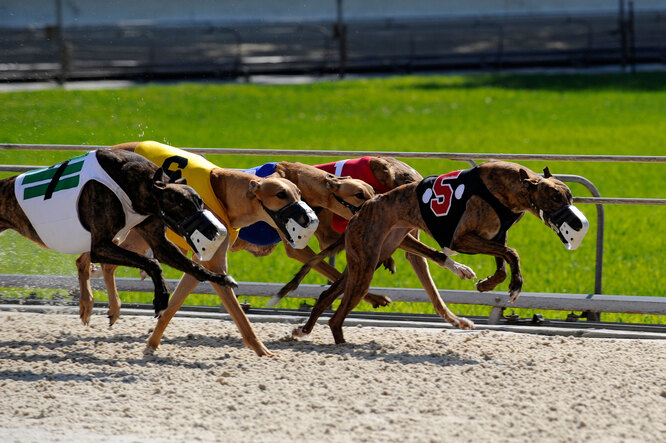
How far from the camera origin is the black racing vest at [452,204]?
265 inches

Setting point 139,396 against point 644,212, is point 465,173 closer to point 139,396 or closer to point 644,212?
point 139,396

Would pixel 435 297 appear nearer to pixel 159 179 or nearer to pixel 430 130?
pixel 159 179

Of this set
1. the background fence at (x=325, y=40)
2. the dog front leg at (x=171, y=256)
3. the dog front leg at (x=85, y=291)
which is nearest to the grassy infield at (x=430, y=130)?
the dog front leg at (x=85, y=291)

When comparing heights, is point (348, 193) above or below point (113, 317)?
above

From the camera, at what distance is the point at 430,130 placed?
23.5m

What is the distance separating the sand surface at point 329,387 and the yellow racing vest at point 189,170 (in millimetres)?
823

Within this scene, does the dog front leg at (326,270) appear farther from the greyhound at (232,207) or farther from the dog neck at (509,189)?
the dog neck at (509,189)

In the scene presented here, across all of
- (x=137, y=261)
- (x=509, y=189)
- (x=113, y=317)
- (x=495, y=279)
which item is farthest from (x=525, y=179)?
(x=113, y=317)

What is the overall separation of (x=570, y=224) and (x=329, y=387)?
5.88ft

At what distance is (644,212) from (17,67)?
901 inches

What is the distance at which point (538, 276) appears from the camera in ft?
33.3

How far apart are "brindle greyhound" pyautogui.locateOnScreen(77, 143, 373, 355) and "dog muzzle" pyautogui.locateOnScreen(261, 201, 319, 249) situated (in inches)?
2.5

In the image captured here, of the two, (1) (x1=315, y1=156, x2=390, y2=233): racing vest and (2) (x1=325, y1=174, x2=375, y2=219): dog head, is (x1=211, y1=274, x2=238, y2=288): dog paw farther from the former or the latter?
(1) (x1=315, y1=156, x2=390, y2=233): racing vest

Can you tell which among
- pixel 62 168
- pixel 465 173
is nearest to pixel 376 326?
pixel 465 173
